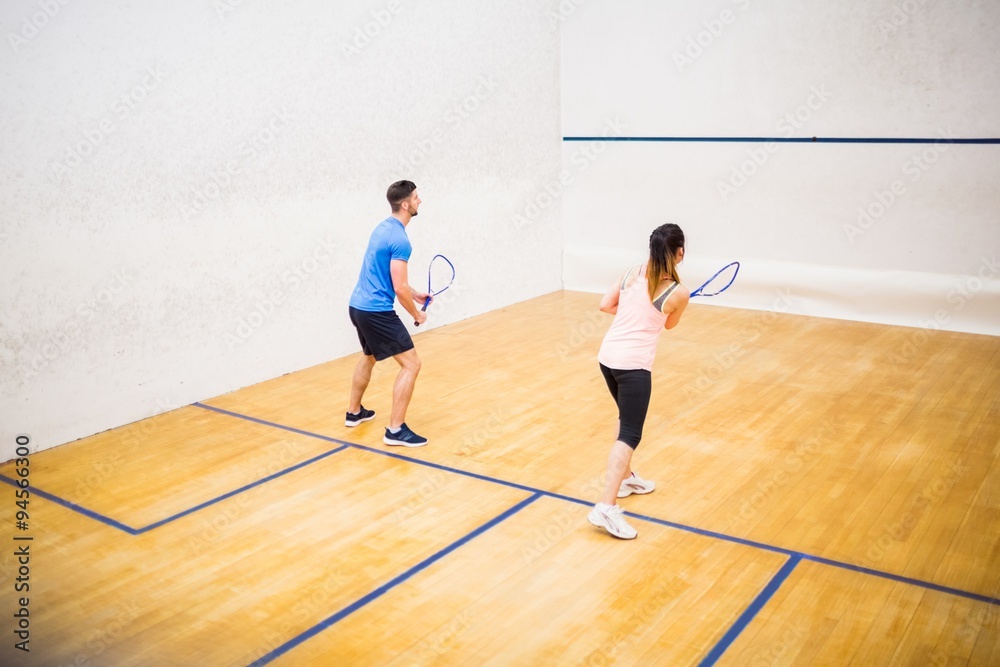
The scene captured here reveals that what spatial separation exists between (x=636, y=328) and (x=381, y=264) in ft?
4.78

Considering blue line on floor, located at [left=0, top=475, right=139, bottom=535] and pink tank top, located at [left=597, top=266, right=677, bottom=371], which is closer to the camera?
pink tank top, located at [left=597, top=266, right=677, bottom=371]

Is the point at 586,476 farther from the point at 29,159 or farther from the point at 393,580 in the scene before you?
the point at 29,159

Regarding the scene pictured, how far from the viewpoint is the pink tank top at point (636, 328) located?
321 cm

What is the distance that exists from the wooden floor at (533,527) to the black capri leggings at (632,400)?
16.4 inches

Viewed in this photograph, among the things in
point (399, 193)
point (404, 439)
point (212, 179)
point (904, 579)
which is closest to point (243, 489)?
point (404, 439)

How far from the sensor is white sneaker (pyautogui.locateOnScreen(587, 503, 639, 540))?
3311 mm

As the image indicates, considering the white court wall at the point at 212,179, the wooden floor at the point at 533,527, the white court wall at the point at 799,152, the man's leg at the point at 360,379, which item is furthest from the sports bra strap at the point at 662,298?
the white court wall at the point at 799,152

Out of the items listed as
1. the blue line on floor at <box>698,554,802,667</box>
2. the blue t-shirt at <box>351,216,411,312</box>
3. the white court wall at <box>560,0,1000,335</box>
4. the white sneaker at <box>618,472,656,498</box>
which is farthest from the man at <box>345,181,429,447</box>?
the white court wall at <box>560,0,1000,335</box>

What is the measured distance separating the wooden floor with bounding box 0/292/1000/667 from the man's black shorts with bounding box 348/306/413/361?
501 mm

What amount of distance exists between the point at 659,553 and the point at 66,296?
10.6ft

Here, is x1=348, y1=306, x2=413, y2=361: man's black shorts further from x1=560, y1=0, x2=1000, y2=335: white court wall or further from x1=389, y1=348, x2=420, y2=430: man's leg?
x1=560, y1=0, x2=1000, y2=335: white court wall

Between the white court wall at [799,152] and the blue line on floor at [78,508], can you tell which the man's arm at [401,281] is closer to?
the blue line on floor at [78,508]

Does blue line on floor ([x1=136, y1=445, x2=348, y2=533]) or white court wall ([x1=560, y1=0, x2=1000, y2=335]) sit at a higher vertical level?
white court wall ([x1=560, y1=0, x2=1000, y2=335])

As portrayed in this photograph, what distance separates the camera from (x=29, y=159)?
4281mm
